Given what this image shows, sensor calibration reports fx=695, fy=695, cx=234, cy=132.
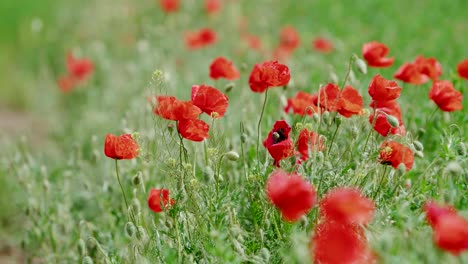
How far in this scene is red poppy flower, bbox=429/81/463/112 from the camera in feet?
8.61

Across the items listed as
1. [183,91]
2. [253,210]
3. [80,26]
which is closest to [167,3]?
[183,91]

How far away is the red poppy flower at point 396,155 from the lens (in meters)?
2.26

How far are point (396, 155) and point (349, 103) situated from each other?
25cm

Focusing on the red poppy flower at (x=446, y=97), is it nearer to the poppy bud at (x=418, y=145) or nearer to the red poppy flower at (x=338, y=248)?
the poppy bud at (x=418, y=145)

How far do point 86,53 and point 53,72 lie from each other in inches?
21.4

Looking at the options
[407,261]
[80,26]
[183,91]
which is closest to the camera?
[407,261]

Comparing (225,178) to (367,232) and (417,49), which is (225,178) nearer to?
(367,232)

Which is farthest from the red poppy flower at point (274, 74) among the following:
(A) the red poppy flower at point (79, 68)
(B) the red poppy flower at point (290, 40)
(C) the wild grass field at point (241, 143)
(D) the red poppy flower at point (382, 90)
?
(A) the red poppy flower at point (79, 68)

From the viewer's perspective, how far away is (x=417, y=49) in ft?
15.9

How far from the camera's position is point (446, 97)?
263 centimetres

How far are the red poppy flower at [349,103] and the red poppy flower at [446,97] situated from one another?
43 centimetres

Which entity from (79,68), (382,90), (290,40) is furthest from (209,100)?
(79,68)

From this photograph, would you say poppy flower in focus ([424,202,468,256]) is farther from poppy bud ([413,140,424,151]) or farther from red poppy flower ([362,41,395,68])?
red poppy flower ([362,41,395,68])

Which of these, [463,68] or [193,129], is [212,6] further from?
[193,129]
